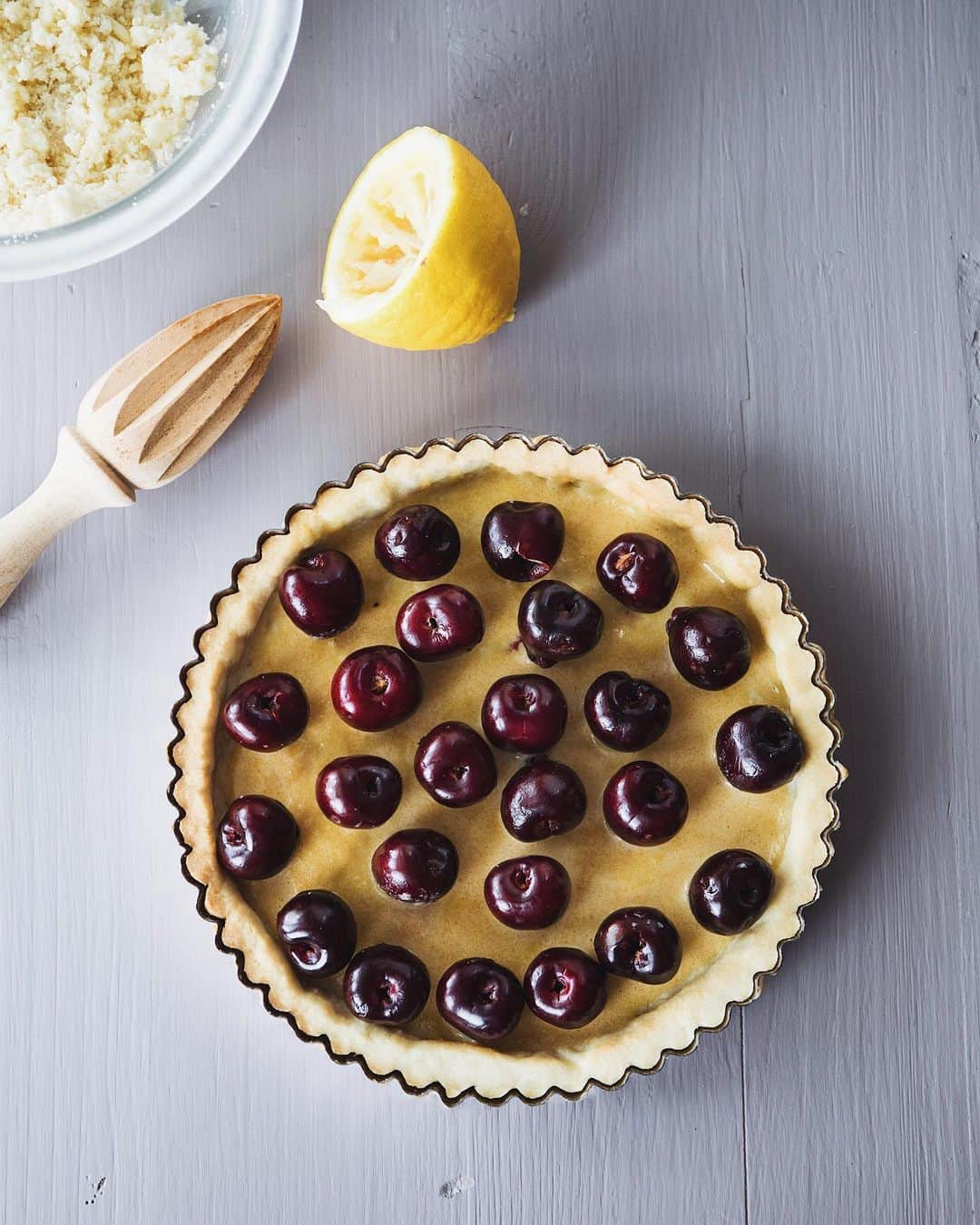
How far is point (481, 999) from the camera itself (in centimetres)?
106

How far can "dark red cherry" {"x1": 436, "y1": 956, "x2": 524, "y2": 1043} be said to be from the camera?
1.05 meters

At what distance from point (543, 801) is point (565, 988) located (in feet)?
0.55

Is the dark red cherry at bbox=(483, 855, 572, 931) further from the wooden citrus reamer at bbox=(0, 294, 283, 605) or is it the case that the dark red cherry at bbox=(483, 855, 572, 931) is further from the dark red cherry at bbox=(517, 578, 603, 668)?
the wooden citrus reamer at bbox=(0, 294, 283, 605)

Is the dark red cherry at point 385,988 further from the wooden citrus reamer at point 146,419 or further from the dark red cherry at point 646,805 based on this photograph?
the wooden citrus reamer at point 146,419

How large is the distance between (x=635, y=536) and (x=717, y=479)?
189 mm

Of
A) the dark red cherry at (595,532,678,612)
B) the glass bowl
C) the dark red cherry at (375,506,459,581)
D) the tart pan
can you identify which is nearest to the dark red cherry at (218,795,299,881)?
the tart pan

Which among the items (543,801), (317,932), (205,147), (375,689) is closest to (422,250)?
(205,147)

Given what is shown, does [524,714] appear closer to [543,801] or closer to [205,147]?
[543,801]

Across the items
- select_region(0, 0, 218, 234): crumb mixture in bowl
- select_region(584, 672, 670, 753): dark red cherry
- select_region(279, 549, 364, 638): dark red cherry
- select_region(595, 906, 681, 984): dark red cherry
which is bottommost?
select_region(595, 906, 681, 984): dark red cherry

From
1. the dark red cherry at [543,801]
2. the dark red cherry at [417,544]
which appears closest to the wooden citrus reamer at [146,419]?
the dark red cherry at [417,544]

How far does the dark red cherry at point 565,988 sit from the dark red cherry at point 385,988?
4.0 inches

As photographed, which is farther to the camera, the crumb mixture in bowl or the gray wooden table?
the gray wooden table

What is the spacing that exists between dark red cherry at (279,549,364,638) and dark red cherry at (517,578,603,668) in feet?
0.53

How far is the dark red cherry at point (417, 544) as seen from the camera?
3.53ft
